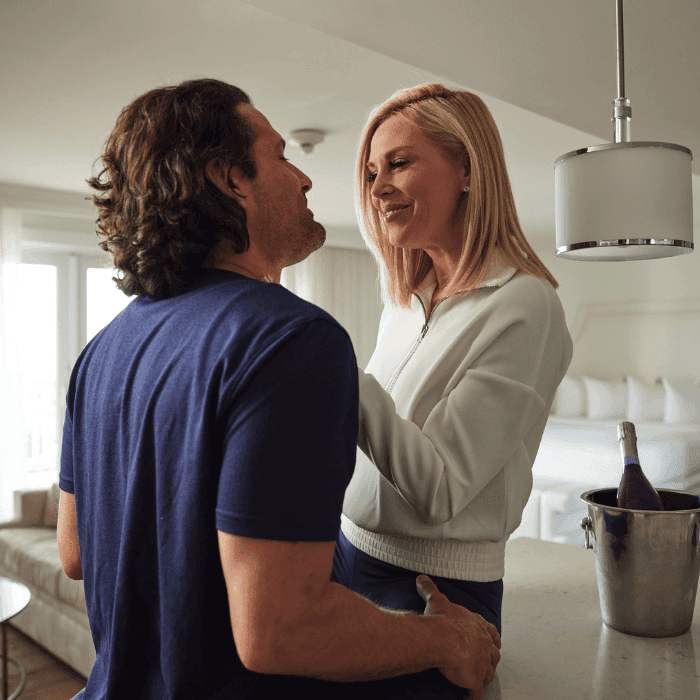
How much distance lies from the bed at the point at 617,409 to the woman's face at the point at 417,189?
3.43 metres

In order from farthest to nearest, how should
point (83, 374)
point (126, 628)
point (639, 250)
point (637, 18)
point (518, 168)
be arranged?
point (518, 168) → point (637, 18) → point (639, 250) → point (83, 374) → point (126, 628)

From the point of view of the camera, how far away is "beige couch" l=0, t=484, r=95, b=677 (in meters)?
3.51

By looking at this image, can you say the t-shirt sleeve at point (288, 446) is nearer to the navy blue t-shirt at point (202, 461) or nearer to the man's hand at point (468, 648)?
the navy blue t-shirt at point (202, 461)

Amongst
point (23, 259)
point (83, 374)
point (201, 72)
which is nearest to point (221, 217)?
point (83, 374)

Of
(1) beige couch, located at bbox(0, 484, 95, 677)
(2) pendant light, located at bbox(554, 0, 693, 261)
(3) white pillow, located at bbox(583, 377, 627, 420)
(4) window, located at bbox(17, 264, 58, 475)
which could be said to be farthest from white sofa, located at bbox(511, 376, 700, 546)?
(4) window, located at bbox(17, 264, 58, 475)

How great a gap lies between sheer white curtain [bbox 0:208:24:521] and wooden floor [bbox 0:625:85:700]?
1306 mm

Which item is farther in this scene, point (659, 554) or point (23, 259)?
point (23, 259)

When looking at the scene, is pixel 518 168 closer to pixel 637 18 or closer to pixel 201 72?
pixel 201 72

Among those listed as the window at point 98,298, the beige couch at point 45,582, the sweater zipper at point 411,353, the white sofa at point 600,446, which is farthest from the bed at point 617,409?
the window at point 98,298

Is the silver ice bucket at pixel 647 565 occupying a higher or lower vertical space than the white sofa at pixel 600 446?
higher

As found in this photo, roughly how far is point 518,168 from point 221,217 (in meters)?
4.11

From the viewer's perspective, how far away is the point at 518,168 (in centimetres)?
456

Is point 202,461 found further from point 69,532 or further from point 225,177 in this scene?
point 69,532

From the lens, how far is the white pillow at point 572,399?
7.08m
